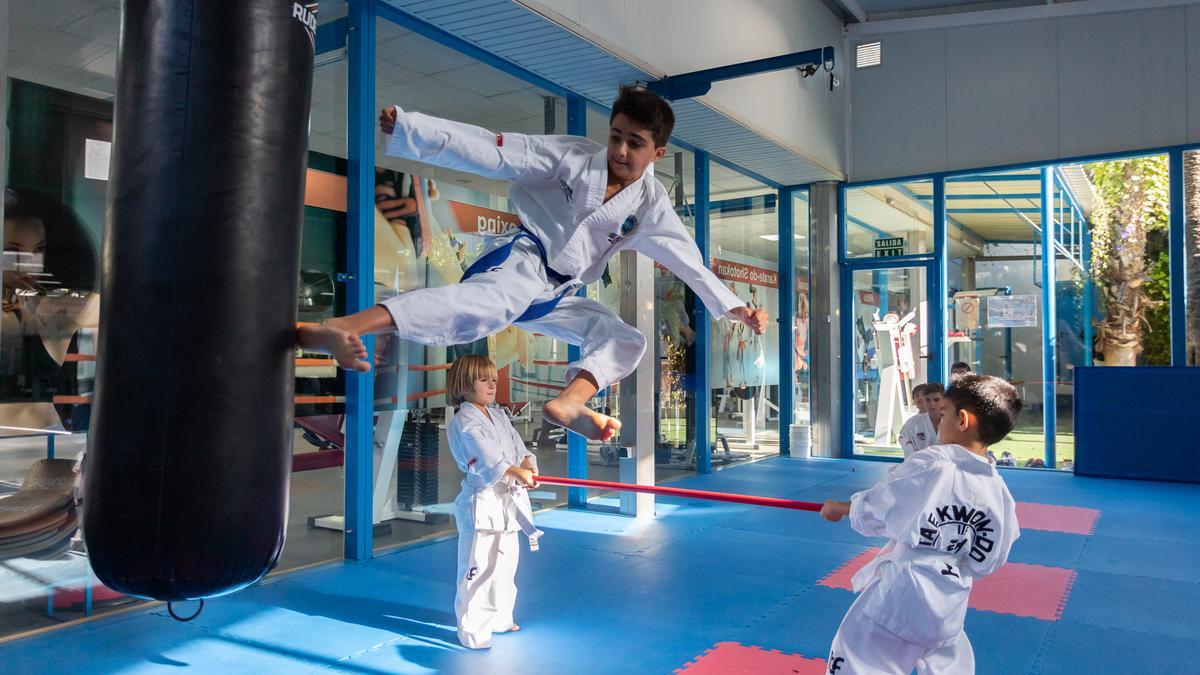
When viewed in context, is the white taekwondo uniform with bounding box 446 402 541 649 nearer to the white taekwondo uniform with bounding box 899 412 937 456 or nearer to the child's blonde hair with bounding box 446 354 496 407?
the child's blonde hair with bounding box 446 354 496 407

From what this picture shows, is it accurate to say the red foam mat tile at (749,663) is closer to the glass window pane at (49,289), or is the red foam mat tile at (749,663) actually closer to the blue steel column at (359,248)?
the blue steel column at (359,248)

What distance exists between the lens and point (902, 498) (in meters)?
2.64

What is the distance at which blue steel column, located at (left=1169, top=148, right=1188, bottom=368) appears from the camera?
914 cm

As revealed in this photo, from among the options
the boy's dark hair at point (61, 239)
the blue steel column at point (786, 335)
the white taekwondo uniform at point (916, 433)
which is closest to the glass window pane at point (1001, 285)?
the blue steel column at point (786, 335)

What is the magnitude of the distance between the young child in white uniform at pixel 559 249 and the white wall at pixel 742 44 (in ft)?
9.21

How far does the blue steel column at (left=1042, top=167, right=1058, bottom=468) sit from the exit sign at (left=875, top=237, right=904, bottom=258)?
1.66 metres

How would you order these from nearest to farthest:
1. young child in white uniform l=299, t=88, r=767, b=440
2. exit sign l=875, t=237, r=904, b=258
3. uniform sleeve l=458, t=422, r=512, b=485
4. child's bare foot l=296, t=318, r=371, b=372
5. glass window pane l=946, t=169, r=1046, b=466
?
child's bare foot l=296, t=318, r=371, b=372, young child in white uniform l=299, t=88, r=767, b=440, uniform sleeve l=458, t=422, r=512, b=485, glass window pane l=946, t=169, r=1046, b=466, exit sign l=875, t=237, r=904, b=258

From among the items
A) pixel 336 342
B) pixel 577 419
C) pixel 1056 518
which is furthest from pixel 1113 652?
pixel 336 342

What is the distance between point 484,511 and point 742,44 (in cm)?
581

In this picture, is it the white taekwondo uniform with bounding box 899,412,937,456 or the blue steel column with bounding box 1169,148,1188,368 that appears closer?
the white taekwondo uniform with bounding box 899,412,937,456

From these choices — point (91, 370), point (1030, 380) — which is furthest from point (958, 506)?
point (1030, 380)

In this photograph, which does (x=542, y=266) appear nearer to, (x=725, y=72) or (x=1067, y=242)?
(x=725, y=72)

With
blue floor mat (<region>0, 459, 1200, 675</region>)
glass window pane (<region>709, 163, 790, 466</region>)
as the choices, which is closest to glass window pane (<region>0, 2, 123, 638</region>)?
blue floor mat (<region>0, 459, 1200, 675</region>)

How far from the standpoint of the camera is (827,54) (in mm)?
6359
